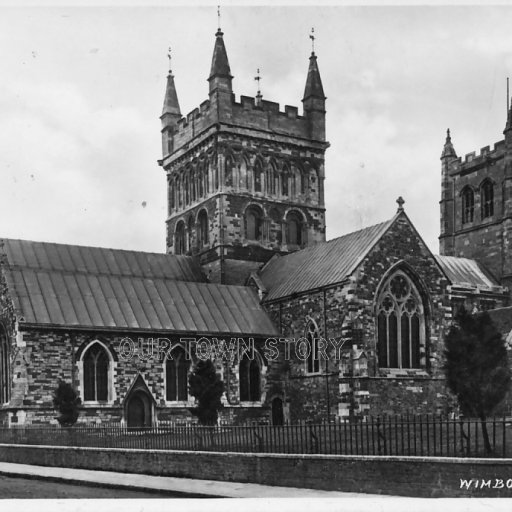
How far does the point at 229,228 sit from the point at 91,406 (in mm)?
15710

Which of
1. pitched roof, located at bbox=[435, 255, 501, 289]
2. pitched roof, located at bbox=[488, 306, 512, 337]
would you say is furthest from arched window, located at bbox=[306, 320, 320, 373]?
pitched roof, located at bbox=[435, 255, 501, 289]

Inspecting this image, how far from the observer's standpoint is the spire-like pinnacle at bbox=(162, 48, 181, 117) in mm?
58438

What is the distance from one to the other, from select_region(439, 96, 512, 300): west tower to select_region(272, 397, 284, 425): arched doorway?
902 inches

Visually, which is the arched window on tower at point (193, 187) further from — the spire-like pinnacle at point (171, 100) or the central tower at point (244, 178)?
Answer: the spire-like pinnacle at point (171, 100)

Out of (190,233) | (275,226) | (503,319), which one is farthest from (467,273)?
(190,233)

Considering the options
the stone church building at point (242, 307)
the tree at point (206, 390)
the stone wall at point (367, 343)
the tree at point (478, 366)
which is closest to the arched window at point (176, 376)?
the stone church building at point (242, 307)

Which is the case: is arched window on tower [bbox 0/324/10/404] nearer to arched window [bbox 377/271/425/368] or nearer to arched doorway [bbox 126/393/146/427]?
arched doorway [bbox 126/393/146/427]

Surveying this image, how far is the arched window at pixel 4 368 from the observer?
38.8 metres

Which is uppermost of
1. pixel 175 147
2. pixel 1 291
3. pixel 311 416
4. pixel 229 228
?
pixel 175 147

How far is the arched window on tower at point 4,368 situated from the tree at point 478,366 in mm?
21872

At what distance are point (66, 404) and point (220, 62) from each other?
79.1 feet

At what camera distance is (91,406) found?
38344mm
